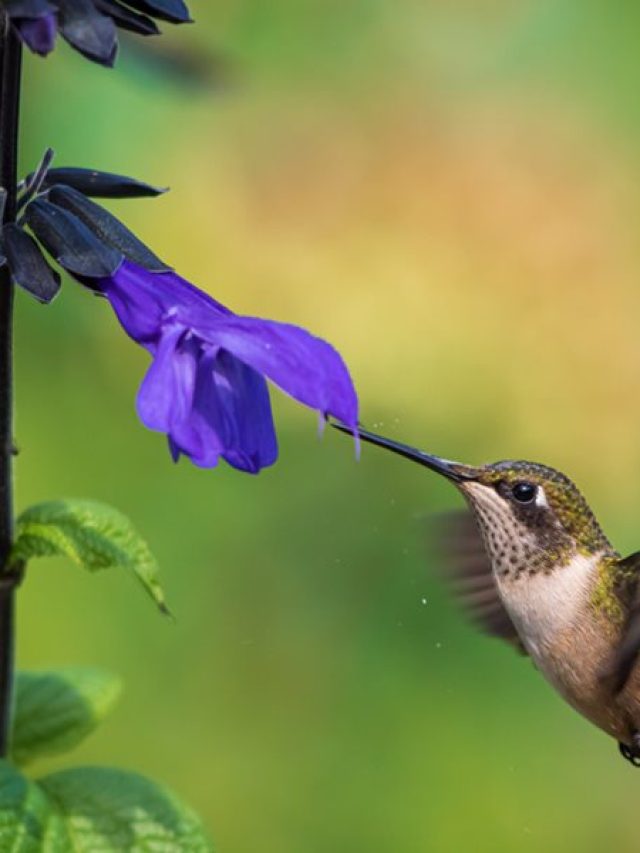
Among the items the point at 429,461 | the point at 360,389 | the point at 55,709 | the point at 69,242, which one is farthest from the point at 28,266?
the point at 360,389

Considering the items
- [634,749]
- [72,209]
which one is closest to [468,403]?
[634,749]

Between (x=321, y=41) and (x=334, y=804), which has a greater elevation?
(x=321, y=41)

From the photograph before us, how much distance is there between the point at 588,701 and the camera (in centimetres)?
160

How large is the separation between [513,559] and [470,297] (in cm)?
197

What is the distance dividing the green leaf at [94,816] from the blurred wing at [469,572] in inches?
14.8

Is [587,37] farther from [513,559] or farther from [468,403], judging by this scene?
[513,559]

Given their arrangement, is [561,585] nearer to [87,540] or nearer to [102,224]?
[87,540]

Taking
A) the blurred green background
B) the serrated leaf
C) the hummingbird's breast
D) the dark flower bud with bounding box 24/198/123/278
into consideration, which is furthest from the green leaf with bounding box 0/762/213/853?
the blurred green background

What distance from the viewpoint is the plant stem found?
132cm

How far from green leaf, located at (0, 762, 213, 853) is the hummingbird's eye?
41cm

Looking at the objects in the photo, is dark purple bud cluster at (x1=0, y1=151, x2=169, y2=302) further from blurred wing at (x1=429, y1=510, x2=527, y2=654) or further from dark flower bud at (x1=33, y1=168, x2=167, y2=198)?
blurred wing at (x1=429, y1=510, x2=527, y2=654)

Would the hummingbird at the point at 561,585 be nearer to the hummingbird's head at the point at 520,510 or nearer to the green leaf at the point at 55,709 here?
the hummingbird's head at the point at 520,510

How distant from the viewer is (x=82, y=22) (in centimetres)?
126

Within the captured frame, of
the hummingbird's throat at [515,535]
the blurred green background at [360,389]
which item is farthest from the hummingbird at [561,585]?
the blurred green background at [360,389]
